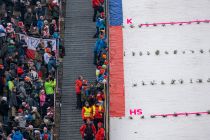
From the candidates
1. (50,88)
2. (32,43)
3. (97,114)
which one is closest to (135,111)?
(97,114)

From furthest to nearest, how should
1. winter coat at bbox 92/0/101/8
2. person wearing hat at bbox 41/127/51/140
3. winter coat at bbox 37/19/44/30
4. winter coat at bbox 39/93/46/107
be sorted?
winter coat at bbox 92/0/101/8, winter coat at bbox 37/19/44/30, winter coat at bbox 39/93/46/107, person wearing hat at bbox 41/127/51/140

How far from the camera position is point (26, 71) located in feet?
122

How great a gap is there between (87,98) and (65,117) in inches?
54.4

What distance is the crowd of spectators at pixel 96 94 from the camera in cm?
3431

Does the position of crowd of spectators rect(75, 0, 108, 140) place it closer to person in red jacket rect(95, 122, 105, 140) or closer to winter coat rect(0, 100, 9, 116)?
person in red jacket rect(95, 122, 105, 140)

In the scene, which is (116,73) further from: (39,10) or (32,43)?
(39,10)

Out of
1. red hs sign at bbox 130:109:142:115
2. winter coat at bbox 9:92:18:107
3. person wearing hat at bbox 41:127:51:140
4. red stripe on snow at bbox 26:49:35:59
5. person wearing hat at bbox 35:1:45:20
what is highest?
person wearing hat at bbox 35:1:45:20

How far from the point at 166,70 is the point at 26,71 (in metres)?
6.77

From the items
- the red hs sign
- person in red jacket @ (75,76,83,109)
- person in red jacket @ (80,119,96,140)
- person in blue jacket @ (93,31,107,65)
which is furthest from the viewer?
person in blue jacket @ (93,31,107,65)

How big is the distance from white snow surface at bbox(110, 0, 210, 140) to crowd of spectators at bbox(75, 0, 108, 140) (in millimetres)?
1392

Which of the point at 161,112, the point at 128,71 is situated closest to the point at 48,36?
the point at 128,71

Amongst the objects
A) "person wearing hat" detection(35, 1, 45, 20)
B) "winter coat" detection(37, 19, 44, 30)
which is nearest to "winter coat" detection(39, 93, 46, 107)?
"winter coat" detection(37, 19, 44, 30)

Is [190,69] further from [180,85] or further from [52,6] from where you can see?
[52,6]

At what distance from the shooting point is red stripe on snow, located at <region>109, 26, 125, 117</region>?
37094 millimetres
